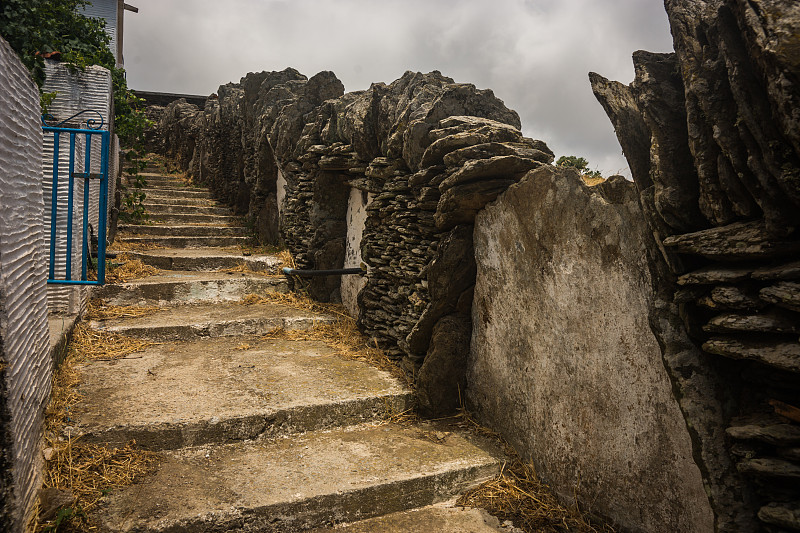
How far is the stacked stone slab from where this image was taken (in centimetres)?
318

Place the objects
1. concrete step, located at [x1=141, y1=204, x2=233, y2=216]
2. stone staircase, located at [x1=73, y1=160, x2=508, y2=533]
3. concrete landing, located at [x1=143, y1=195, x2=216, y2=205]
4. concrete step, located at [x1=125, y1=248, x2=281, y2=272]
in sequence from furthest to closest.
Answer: concrete landing, located at [x1=143, y1=195, x2=216, y2=205] → concrete step, located at [x1=141, y1=204, x2=233, y2=216] → concrete step, located at [x1=125, y1=248, x2=281, y2=272] → stone staircase, located at [x1=73, y1=160, x2=508, y2=533]

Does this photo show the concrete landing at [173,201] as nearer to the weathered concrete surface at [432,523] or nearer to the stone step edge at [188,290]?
the stone step edge at [188,290]

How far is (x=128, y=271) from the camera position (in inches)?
225

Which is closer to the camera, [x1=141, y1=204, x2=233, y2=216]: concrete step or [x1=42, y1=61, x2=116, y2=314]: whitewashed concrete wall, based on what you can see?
[x1=42, y1=61, x2=116, y2=314]: whitewashed concrete wall

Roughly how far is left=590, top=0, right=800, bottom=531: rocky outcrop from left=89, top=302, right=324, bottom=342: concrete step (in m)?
3.52

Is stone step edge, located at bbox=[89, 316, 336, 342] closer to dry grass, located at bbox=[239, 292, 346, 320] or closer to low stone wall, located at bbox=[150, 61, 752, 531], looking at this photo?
dry grass, located at bbox=[239, 292, 346, 320]

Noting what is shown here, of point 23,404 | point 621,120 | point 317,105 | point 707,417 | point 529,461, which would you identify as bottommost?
point 529,461

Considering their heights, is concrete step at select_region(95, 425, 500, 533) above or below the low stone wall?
below

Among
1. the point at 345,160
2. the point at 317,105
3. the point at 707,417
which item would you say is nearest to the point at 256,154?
the point at 317,105

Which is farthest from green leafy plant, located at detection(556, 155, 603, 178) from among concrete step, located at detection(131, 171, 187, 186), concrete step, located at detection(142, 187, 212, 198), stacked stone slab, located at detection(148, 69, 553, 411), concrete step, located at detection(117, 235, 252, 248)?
concrete step, located at detection(131, 171, 187, 186)

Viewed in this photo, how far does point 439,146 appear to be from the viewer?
3.31 m

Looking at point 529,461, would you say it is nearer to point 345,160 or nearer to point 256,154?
point 345,160

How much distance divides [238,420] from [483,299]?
1609 mm

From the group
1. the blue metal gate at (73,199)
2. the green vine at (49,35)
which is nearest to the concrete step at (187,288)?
the blue metal gate at (73,199)
